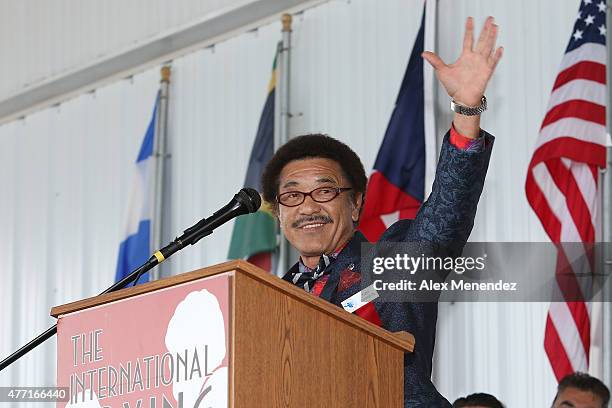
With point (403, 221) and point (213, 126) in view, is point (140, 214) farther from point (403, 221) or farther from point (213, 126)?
point (403, 221)

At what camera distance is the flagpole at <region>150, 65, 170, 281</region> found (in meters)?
7.61

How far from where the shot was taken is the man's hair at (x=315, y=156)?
10.9 ft

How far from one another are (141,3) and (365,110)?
89.9 inches

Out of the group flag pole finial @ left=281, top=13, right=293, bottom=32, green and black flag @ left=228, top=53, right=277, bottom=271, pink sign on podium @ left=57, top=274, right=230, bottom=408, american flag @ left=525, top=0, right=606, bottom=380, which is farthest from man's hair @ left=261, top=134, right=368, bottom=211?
flag pole finial @ left=281, top=13, right=293, bottom=32

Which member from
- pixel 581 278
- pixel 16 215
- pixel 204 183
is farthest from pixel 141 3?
pixel 581 278

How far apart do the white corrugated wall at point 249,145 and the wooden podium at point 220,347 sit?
3516 millimetres

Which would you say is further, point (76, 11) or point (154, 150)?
point (76, 11)

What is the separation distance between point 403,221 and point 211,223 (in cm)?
61

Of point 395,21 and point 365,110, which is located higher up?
point 395,21

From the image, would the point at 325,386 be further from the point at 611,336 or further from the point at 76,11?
the point at 76,11

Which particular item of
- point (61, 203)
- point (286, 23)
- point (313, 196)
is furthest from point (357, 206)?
point (61, 203)

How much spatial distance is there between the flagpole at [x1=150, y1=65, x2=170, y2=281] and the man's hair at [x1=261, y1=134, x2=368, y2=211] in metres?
4.22

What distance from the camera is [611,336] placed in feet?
17.3

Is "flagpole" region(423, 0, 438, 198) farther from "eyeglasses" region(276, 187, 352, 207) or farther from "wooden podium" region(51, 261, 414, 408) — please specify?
"wooden podium" region(51, 261, 414, 408)
